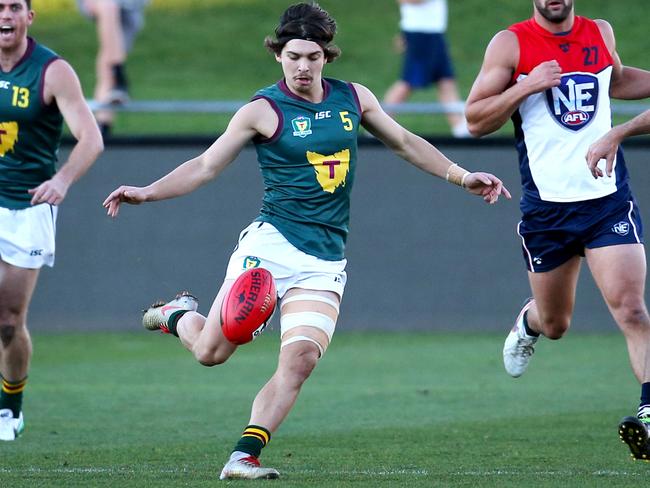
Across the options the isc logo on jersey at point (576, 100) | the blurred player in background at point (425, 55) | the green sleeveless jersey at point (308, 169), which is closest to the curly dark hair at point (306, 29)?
the green sleeveless jersey at point (308, 169)

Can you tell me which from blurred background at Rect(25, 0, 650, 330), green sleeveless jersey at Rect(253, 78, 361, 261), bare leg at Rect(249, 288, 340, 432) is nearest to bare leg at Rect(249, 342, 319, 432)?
bare leg at Rect(249, 288, 340, 432)

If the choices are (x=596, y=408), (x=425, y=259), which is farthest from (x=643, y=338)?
(x=425, y=259)

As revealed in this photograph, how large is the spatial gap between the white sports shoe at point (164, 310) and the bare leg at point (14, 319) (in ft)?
3.30

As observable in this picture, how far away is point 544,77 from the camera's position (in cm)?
700

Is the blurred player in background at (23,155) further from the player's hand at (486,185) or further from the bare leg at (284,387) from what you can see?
the player's hand at (486,185)

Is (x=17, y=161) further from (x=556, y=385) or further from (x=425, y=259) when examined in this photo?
(x=425, y=259)

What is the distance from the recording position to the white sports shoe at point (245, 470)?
6.23 meters

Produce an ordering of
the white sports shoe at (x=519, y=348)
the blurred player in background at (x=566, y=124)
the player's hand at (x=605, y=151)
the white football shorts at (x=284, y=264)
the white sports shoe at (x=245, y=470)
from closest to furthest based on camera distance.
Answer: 1. the white sports shoe at (x=245, y=470)
2. the white football shorts at (x=284, y=264)
3. the player's hand at (x=605, y=151)
4. the blurred player in background at (x=566, y=124)
5. the white sports shoe at (x=519, y=348)

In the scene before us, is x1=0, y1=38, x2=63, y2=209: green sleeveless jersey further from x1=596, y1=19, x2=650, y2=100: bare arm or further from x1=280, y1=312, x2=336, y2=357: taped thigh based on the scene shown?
x1=596, y1=19, x2=650, y2=100: bare arm

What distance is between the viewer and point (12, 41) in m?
7.88

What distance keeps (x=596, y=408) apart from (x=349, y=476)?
3.34 m

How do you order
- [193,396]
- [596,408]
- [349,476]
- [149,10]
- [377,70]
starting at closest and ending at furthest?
1. [349,476]
2. [596,408]
3. [193,396]
4. [377,70]
5. [149,10]

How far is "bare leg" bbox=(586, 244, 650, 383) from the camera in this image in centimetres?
689

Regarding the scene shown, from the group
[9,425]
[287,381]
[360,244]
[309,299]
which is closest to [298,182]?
[309,299]
